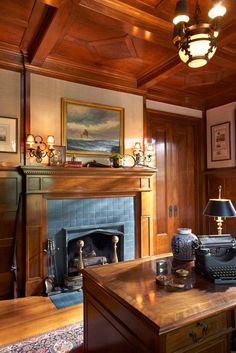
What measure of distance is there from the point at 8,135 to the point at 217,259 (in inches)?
103

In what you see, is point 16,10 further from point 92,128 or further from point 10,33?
point 92,128

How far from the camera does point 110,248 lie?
3.66m

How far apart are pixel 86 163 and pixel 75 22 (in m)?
1.68

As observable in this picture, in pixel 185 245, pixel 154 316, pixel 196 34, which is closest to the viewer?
pixel 154 316

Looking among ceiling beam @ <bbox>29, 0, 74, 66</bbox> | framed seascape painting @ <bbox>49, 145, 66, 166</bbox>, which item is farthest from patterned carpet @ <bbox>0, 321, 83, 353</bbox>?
ceiling beam @ <bbox>29, 0, 74, 66</bbox>

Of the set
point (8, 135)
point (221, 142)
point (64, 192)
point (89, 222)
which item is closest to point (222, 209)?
point (89, 222)

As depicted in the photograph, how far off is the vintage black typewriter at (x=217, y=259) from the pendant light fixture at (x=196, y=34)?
4.23ft

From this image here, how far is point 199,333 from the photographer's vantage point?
1212mm

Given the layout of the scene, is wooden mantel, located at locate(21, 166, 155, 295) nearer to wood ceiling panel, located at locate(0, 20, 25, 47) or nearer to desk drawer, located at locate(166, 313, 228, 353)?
wood ceiling panel, located at locate(0, 20, 25, 47)

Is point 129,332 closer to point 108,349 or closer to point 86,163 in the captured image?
point 108,349

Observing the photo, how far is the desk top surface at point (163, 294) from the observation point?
3.81 feet

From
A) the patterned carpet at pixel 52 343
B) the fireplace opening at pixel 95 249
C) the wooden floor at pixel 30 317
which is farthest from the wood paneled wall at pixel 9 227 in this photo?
the patterned carpet at pixel 52 343

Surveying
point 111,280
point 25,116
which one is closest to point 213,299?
point 111,280

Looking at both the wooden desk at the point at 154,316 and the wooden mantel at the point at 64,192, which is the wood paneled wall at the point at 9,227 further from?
the wooden desk at the point at 154,316
